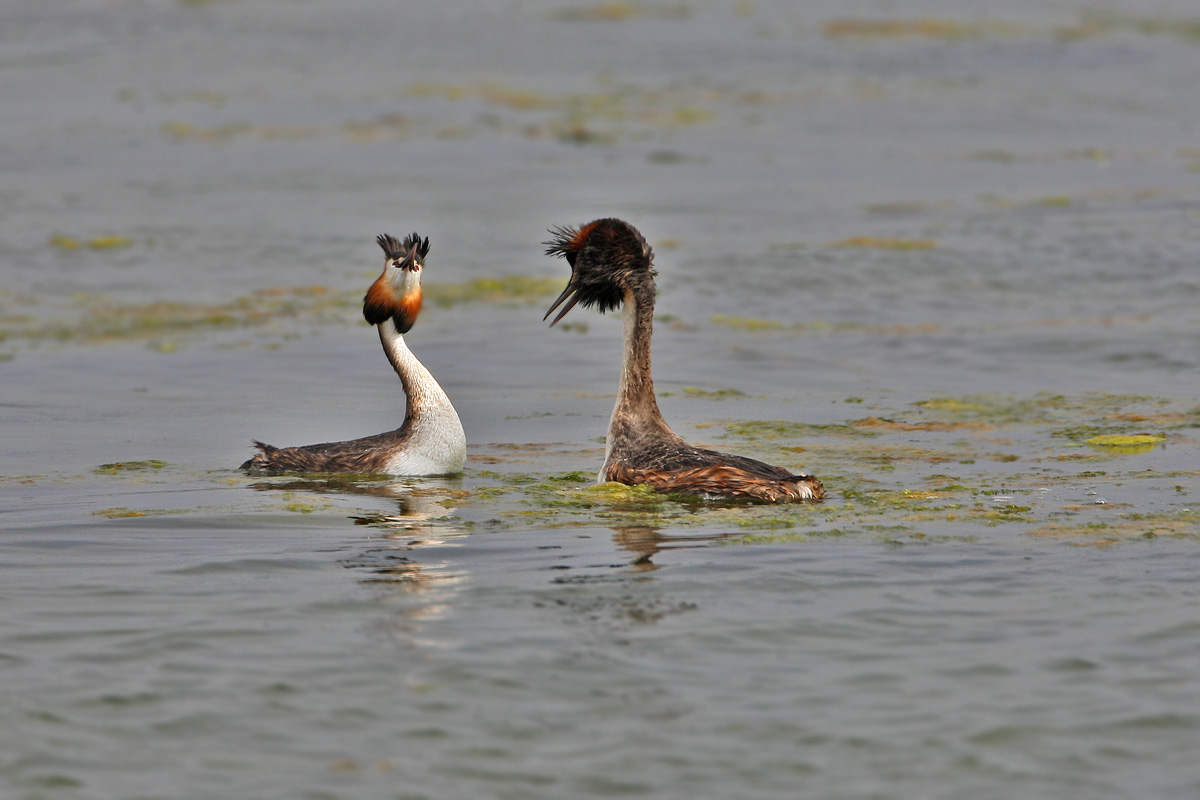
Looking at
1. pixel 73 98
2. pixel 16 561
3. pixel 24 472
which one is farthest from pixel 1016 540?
pixel 73 98

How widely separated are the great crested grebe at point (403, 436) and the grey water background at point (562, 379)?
12.8 inches

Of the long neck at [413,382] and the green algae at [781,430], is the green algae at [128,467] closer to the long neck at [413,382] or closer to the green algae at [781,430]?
the long neck at [413,382]

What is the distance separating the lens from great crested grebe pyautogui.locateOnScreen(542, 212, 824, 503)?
34.4 ft

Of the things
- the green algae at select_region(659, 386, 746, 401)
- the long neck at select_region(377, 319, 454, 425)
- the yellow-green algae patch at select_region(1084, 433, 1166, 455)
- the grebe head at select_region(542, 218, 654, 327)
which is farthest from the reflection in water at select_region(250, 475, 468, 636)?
the yellow-green algae patch at select_region(1084, 433, 1166, 455)

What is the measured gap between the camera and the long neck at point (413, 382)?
1195 cm

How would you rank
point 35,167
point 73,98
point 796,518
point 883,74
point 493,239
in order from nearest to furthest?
point 796,518 → point 493,239 → point 35,167 → point 73,98 → point 883,74

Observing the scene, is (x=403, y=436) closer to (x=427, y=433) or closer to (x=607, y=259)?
(x=427, y=433)

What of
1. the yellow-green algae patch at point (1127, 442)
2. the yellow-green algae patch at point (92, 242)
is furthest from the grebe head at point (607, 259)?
the yellow-green algae patch at point (92, 242)

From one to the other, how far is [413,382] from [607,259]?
6.33 ft

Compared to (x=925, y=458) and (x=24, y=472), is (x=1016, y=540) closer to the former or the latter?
(x=925, y=458)

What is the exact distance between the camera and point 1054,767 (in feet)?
20.0

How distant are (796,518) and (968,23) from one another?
38.5m

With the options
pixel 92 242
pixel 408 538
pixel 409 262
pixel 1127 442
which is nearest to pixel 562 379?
pixel 409 262

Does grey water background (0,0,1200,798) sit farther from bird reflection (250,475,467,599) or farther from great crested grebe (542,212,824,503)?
great crested grebe (542,212,824,503)
